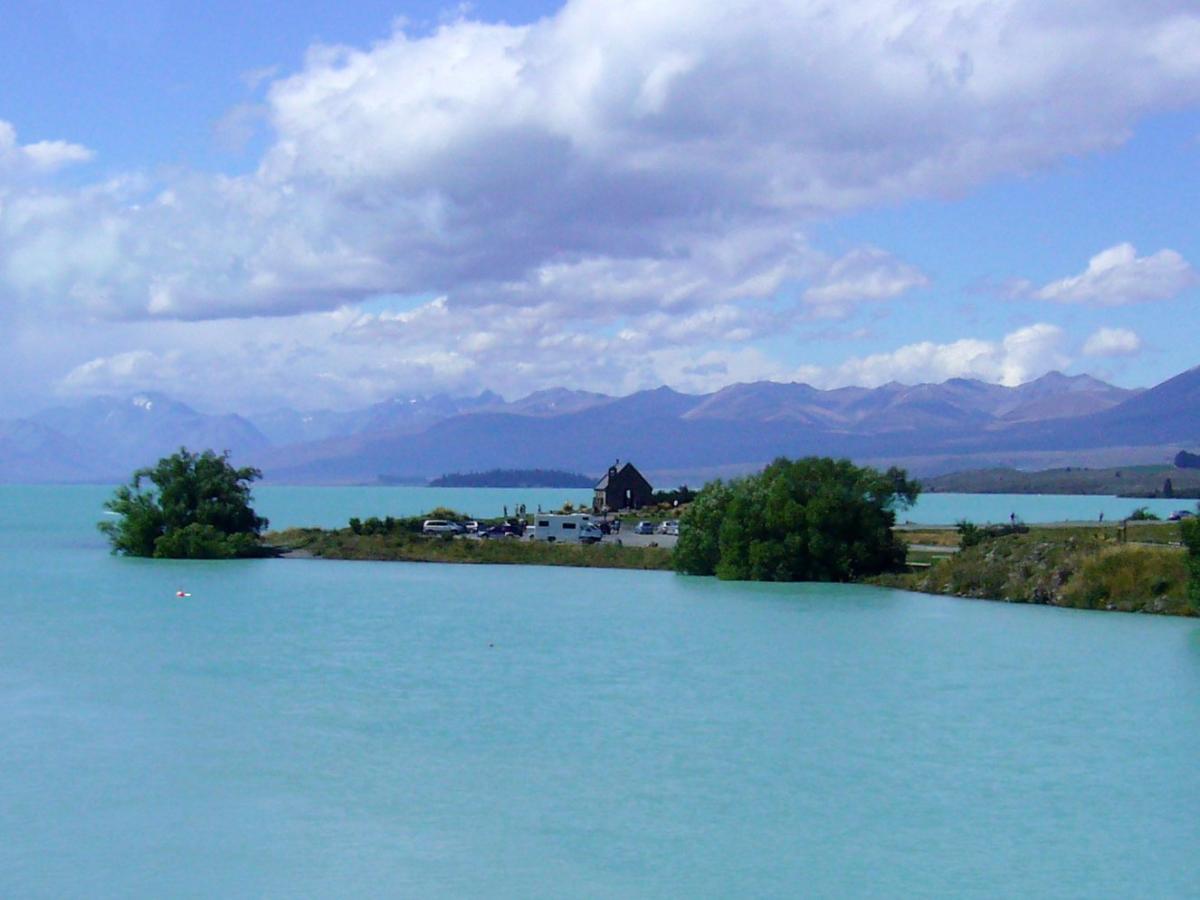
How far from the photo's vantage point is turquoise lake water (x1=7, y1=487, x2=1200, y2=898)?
19594mm

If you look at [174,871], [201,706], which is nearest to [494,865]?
[174,871]

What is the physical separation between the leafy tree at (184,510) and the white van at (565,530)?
58.8 ft

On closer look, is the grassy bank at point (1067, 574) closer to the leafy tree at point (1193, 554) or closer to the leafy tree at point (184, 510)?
the leafy tree at point (1193, 554)

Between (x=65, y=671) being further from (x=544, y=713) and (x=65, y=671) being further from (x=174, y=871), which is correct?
(x=174, y=871)

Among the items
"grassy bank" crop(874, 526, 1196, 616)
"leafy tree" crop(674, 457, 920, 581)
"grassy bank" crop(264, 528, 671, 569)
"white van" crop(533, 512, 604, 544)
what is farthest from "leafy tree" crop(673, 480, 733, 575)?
"white van" crop(533, 512, 604, 544)

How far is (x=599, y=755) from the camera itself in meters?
26.6

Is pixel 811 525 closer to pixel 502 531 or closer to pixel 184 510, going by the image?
pixel 502 531

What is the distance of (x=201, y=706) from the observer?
3212 cm

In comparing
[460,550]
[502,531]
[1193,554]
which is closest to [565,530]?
[502,531]

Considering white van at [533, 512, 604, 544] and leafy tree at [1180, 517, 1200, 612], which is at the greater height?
white van at [533, 512, 604, 544]

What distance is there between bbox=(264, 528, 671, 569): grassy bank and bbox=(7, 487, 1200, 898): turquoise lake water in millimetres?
25019

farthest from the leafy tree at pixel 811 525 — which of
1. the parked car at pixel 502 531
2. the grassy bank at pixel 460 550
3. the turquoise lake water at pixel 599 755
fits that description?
the parked car at pixel 502 531

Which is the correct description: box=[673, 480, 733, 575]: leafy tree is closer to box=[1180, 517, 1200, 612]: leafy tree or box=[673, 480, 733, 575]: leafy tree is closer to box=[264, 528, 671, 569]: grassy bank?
box=[264, 528, 671, 569]: grassy bank

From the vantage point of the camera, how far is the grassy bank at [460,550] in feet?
251
